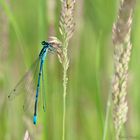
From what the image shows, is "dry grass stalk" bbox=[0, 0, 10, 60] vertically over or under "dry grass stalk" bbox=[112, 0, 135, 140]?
over

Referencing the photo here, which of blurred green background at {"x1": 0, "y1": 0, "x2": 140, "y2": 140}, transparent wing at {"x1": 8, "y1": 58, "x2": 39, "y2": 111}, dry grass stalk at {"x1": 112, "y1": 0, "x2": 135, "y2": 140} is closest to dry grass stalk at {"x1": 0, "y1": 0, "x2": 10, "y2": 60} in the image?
blurred green background at {"x1": 0, "y1": 0, "x2": 140, "y2": 140}

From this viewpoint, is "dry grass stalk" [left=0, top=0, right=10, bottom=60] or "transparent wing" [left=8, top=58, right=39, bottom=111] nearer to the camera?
"transparent wing" [left=8, top=58, right=39, bottom=111]

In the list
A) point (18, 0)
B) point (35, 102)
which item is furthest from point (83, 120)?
point (18, 0)

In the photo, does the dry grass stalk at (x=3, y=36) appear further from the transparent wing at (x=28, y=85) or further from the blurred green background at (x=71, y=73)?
the transparent wing at (x=28, y=85)

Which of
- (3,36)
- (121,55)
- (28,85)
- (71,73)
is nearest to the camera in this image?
(121,55)

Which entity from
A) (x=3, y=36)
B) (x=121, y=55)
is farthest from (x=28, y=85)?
(x=121, y=55)

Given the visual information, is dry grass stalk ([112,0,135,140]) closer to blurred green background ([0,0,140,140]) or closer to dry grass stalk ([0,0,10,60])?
blurred green background ([0,0,140,140])

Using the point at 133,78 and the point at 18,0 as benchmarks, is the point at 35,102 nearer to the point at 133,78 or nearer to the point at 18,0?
the point at 133,78

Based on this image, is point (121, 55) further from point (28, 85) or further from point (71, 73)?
point (71, 73)
